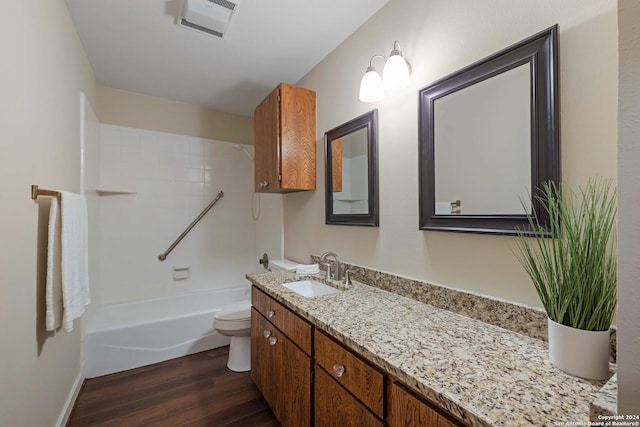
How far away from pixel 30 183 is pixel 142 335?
160 cm

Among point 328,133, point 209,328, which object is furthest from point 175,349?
point 328,133

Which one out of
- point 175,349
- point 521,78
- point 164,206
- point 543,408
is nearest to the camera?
point 543,408

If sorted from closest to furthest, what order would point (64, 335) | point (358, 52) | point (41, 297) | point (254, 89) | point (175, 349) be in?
1. point (41, 297)
2. point (64, 335)
3. point (358, 52)
4. point (175, 349)
5. point (254, 89)

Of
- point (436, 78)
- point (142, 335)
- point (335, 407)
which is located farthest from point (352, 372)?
point (142, 335)

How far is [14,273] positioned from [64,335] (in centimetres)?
82

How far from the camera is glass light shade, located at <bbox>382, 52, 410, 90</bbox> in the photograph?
53.1 inches

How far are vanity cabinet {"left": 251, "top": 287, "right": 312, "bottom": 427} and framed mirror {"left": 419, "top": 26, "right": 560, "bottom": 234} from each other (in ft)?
2.63

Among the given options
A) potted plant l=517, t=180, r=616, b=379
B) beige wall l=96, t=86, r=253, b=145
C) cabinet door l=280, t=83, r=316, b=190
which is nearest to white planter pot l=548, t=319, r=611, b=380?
potted plant l=517, t=180, r=616, b=379

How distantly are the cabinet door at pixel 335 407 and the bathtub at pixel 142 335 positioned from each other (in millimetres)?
1733

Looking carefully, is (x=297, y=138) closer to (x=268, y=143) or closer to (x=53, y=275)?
(x=268, y=143)

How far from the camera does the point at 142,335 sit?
225 centimetres

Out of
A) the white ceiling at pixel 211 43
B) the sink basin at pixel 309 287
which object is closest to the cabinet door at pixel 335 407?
the sink basin at pixel 309 287

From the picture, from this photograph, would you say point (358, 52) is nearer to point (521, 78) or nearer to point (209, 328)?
point (521, 78)

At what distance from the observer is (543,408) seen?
58cm
